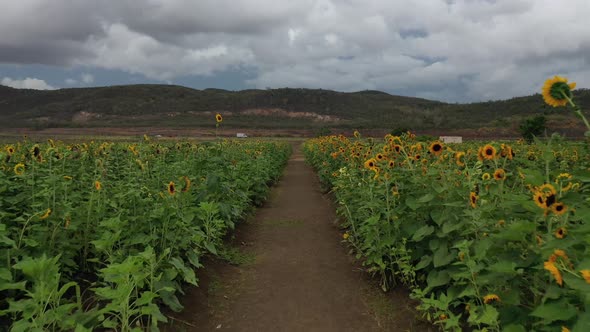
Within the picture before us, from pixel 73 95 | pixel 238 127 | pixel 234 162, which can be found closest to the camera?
pixel 234 162

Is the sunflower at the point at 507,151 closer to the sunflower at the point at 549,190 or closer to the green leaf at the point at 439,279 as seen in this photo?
the green leaf at the point at 439,279

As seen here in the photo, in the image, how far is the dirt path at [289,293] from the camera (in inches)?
152

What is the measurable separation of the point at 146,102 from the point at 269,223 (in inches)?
4392

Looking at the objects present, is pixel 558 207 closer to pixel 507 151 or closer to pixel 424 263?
pixel 507 151

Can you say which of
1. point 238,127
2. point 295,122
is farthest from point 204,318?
point 295,122

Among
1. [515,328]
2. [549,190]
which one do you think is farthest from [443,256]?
[549,190]

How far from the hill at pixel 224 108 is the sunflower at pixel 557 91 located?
8035cm

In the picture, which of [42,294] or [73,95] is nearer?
[42,294]

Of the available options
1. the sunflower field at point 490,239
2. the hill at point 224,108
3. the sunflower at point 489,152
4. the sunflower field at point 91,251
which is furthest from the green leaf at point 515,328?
the hill at point 224,108

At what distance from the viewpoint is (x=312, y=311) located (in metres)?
4.11

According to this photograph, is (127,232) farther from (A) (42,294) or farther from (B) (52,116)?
(B) (52,116)

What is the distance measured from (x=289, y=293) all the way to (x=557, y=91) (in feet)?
11.1

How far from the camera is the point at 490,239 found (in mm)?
2768

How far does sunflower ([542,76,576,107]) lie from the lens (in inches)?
81.3
